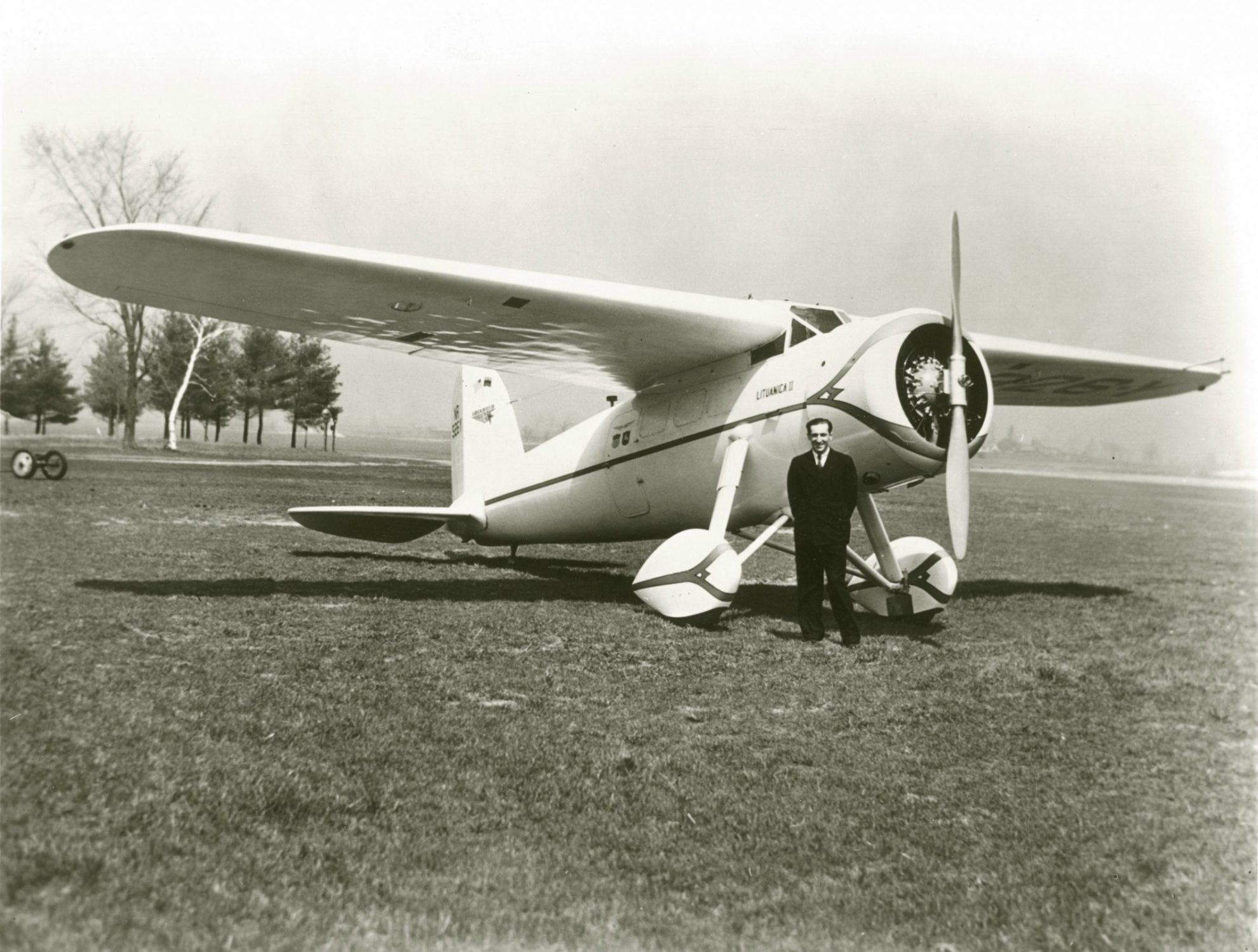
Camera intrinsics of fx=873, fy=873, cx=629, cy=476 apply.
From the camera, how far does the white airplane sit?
639cm

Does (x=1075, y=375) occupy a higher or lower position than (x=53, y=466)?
higher

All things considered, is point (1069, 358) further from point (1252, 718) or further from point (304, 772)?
point (304, 772)

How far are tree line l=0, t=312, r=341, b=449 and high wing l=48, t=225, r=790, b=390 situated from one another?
1466 inches

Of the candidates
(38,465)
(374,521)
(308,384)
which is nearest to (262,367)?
(308,384)

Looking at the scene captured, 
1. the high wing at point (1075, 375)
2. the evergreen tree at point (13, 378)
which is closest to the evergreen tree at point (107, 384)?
the evergreen tree at point (13, 378)

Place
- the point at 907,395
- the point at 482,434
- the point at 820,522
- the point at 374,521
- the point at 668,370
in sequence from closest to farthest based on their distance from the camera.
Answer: the point at 820,522
the point at 907,395
the point at 668,370
the point at 374,521
the point at 482,434

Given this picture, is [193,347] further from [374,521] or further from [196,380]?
[374,521]

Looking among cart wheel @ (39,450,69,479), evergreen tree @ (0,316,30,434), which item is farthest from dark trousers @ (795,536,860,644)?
evergreen tree @ (0,316,30,434)

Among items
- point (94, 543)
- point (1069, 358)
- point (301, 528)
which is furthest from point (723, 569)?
point (301, 528)

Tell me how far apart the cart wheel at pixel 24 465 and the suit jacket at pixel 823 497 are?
58.6 feet

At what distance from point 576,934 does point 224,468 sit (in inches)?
1060

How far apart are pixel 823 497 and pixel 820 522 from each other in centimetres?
19

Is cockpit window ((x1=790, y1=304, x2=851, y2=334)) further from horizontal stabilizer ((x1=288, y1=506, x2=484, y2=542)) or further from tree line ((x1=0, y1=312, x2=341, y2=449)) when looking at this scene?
tree line ((x1=0, y1=312, x2=341, y2=449))

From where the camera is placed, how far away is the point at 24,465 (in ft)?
61.5
